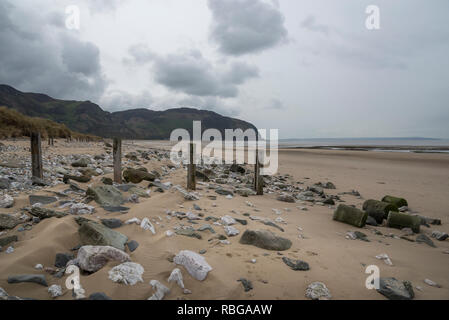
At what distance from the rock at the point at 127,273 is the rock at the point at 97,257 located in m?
0.22

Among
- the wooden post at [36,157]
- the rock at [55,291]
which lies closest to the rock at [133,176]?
the wooden post at [36,157]

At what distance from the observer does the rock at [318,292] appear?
8.60 feet

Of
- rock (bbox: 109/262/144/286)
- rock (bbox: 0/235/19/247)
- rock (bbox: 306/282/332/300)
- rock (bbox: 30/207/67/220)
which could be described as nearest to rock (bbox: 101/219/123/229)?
rock (bbox: 30/207/67/220)

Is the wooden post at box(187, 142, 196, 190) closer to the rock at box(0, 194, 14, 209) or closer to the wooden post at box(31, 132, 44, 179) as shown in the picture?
the rock at box(0, 194, 14, 209)

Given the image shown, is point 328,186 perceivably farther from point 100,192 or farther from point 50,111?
point 50,111

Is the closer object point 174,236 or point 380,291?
point 380,291

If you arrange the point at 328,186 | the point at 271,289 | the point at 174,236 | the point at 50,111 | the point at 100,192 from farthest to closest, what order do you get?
the point at 50,111
the point at 328,186
the point at 100,192
the point at 174,236
the point at 271,289

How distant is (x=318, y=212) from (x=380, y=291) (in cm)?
422

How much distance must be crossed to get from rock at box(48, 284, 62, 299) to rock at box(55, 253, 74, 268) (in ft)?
1.81

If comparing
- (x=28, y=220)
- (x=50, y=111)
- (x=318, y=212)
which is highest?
(x=50, y=111)

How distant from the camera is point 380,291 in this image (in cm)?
279
